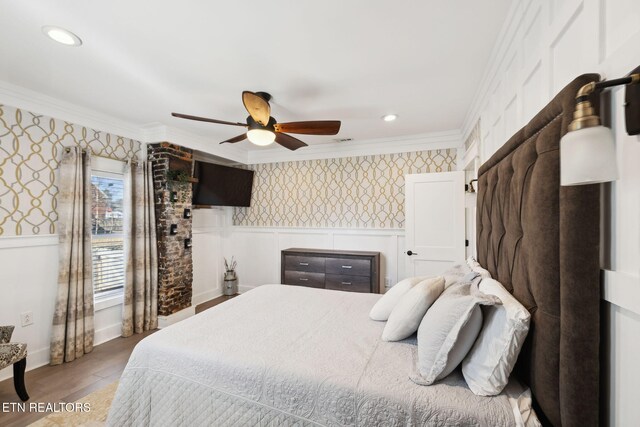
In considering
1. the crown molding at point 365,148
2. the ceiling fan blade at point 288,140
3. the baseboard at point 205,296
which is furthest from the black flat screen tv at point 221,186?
the ceiling fan blade at point 288,140

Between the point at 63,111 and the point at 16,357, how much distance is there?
7.38 ft

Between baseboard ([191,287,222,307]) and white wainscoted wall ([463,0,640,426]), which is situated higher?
white wainscoted wall ([463,0,640,426])

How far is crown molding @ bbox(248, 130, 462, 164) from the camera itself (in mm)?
3865

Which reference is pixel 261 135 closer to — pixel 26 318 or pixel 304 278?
pixel 304 278

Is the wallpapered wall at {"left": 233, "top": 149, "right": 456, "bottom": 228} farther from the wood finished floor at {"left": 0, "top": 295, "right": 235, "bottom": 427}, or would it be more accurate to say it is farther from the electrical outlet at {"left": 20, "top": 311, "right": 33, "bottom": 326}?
the electrical outlet at {"left": 20, "top": 311, "right": 33, "bottom": 326}

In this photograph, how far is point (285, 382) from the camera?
128 cm

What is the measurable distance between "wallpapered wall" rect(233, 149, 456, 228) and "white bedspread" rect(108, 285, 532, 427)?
259 cm

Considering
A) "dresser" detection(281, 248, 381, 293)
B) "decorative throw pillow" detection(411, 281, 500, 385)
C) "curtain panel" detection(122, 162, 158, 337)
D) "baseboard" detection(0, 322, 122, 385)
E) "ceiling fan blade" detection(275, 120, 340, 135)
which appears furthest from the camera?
"dresser" detection(281, 248, 381, 293)

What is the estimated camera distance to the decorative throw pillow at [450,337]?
3.93 ft

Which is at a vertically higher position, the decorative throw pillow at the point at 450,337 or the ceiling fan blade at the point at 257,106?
the ceiling fan blade at the point at 257,106

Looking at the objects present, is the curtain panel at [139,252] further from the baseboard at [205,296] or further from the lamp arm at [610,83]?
the lamp arm at [610,83]

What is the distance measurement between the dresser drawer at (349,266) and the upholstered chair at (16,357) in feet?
9.92

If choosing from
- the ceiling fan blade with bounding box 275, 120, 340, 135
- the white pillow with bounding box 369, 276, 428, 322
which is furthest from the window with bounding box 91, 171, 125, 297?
the white pillow with bounding box 369, 276, 428, 322

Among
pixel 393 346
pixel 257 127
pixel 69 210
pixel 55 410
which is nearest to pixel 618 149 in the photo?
pixel 393 346
